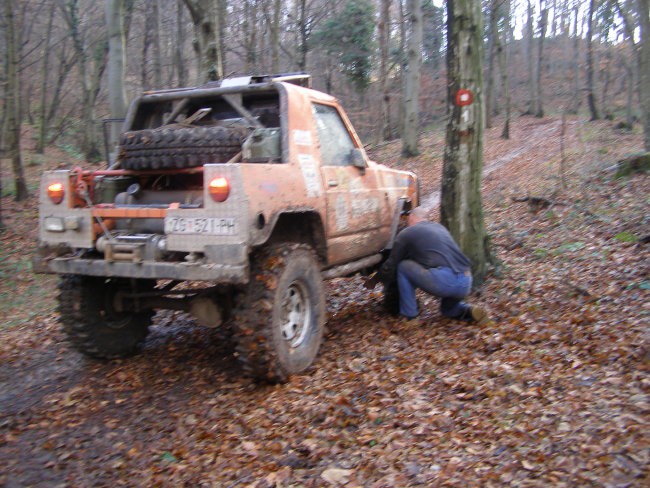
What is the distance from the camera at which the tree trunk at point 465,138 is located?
6660 mm

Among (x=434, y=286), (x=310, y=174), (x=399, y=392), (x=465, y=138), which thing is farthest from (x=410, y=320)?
(x=465, y=138)

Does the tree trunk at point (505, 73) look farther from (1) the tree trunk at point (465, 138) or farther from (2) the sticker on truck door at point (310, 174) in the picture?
(2) the sticker on truck door at point (310, 174)

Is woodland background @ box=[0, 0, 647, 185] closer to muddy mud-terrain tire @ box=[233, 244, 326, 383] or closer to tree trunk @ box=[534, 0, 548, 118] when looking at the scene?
tree trunk @ box=[534, 0, 548, 118]

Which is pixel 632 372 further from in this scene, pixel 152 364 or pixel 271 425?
pixel 152 364

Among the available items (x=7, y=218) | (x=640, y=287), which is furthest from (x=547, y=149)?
(x=7, y=218)

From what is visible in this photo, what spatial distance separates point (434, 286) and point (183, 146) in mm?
2785

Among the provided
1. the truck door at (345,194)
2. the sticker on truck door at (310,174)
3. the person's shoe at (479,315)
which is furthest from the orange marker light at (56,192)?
the person's shoe at (479,315)

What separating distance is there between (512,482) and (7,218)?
529 inches

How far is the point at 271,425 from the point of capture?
4234mm

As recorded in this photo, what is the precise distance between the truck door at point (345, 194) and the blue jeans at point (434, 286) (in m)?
0.55

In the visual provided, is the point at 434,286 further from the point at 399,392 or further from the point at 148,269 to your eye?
the point at 148,269

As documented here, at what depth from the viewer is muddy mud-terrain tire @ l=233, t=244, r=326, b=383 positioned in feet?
14.8

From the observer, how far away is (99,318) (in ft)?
17.6

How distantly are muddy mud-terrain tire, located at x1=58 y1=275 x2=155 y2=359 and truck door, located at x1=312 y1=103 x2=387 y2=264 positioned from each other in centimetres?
188
